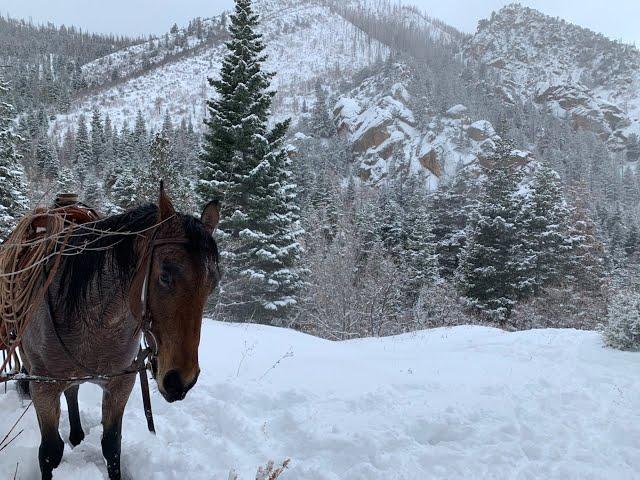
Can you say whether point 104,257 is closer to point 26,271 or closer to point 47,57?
point 26,271

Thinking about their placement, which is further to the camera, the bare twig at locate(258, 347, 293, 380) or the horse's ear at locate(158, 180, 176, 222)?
the bare twig at locate(258, 347, 293, 380)

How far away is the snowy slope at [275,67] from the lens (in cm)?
10406

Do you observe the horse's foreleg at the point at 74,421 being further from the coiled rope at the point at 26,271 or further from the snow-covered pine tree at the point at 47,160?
the snow-covered pine tree at the point at 47,160

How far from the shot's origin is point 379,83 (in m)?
93.7

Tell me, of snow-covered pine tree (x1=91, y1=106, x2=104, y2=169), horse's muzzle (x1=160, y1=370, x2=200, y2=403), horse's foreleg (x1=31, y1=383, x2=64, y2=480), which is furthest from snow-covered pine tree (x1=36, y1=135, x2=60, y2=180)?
horse's muzzle (x1=160, y1=370, x2=200, y2=403)

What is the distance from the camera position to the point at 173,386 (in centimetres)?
174

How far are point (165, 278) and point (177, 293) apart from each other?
0.10 meters

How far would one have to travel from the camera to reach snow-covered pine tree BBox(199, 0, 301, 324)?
44.9 feet

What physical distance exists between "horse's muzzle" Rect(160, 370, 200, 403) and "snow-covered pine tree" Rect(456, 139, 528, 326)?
20.0 meters

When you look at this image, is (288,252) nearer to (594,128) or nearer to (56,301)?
(56,301)

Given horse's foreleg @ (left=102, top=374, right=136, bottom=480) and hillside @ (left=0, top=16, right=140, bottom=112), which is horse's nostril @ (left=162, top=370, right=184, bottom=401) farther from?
hillside @ (left=0, top=16, right=140, bottom=112)

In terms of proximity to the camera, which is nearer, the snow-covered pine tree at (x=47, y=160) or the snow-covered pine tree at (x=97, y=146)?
the snow-covered pine tree at (x=47, y=160)

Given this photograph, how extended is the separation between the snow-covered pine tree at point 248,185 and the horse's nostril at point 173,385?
11721 mm

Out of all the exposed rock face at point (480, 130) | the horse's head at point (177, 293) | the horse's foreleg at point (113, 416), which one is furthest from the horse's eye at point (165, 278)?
the exposed rock face at point (480, 130)
